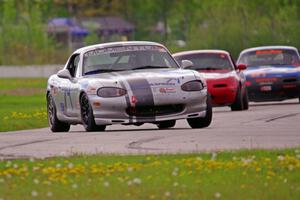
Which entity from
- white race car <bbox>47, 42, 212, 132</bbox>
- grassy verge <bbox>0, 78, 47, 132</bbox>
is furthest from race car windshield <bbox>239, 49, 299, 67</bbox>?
white race car <bbox>47, 42, 212, 132</bbox>

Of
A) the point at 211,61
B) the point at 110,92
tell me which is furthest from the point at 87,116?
the point at 211,61

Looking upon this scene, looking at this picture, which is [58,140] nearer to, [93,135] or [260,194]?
[93,135]

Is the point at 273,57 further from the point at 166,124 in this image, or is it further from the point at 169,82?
the point at 169,82

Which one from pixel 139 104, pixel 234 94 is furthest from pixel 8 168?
pixel 234 94

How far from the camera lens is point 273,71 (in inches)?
1261

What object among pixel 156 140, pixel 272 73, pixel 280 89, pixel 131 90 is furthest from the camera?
pixel 272 73

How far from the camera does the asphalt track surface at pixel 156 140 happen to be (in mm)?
15680

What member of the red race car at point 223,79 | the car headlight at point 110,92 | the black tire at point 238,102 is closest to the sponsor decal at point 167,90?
the car headlight at point 110,92

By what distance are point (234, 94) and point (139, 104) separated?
964 centimetres

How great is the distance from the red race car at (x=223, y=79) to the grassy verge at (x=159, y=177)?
1449cm

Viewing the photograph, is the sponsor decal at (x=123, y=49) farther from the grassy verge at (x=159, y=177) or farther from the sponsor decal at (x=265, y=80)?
the sponsor decal at (x=265, y=80)

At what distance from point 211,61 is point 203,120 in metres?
9.92

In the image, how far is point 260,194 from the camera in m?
11.1

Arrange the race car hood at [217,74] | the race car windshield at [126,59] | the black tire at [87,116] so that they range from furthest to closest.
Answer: the race car hood at [217,74] → the race car windshield at [126,59] → the black tire at [87,116]
